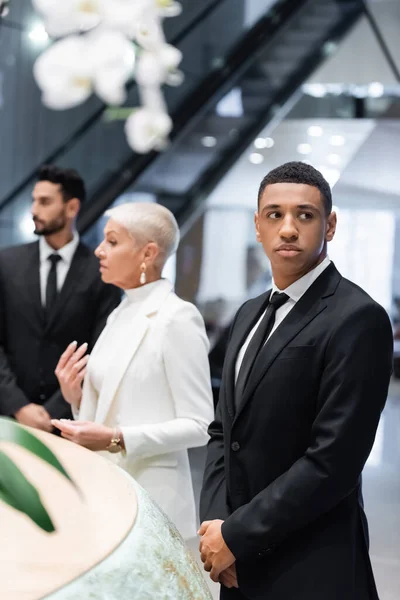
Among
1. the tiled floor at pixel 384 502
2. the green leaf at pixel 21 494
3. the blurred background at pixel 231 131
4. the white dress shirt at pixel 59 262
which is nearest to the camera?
the green leaf at pixel 21 494

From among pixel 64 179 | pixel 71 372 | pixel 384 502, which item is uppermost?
pixel 64 179

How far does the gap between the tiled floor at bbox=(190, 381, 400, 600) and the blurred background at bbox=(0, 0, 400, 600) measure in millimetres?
32

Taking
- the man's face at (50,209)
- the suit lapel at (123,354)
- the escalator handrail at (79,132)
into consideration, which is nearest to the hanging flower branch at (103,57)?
the suit lapel at (123,354)

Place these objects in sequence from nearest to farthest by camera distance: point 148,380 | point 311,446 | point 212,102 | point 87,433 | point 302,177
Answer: point 311,446 < point 302,177 < point 87,433 < point 148,380 < point 212,102

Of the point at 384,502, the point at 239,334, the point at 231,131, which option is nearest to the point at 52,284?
the point at 239,334

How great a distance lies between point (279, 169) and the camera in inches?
77.2

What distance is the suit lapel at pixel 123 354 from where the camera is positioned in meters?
2.62

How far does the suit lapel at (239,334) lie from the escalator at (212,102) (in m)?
4.60

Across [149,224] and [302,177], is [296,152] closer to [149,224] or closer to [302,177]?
[149,224]

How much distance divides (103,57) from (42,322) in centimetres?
306

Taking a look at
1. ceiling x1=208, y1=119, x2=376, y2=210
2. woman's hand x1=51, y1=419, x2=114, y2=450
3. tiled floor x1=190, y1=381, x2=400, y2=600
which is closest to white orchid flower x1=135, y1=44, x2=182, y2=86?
woman's hand x1=51, y1=419, x2=114, y2=450

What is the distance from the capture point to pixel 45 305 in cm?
369

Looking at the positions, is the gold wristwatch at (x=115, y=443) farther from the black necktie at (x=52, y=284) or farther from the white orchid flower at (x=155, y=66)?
the white orchid flower at (x=155, y=66)

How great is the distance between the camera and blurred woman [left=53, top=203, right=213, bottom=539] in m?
2.59
